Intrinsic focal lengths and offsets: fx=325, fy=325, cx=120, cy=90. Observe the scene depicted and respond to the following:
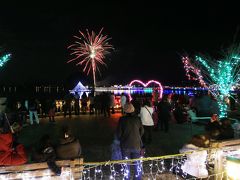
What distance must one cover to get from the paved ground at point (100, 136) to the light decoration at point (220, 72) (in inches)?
210

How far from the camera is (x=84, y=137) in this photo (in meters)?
12.2

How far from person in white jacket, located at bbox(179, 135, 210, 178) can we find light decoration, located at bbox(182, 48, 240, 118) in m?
10.8

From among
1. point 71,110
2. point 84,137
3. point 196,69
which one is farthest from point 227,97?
point 84,137

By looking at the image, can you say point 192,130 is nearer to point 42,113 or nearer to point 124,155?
point 124,155

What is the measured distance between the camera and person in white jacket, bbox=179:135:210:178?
21.3ft

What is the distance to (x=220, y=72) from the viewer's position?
2262cm

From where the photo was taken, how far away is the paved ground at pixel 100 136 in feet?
31.8

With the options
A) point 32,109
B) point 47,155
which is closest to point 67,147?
point 47,155

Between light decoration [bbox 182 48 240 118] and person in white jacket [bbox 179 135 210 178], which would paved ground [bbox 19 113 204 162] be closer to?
person in white jacket [bbox 179 135 210 178]

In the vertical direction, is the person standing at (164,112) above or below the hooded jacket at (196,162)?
above

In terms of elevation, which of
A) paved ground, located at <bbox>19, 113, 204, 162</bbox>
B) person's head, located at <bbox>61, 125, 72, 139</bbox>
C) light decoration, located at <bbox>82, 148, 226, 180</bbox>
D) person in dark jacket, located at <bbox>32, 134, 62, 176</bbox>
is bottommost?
light decoration, located at <bbox>82, 148, 226, 180</bbox>

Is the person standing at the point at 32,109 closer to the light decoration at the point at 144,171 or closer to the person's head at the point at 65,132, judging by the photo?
the light decoration at the point at 144,171

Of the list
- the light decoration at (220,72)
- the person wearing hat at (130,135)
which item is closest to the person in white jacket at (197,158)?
the person wearing hat at (130,135)

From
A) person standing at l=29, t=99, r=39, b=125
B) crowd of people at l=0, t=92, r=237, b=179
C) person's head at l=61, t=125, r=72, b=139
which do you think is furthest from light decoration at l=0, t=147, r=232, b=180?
person standing at l=29, t=99, r=39, b=125
